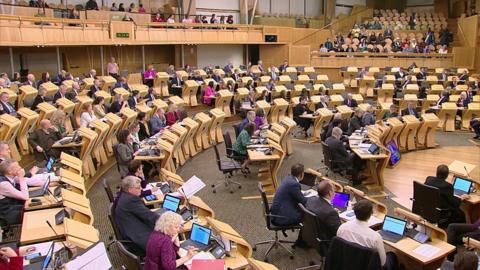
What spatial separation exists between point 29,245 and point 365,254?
11.9ft

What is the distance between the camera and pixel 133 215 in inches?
220

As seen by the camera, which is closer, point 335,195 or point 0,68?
point 335,195

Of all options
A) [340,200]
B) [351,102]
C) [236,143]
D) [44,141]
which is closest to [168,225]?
[340,200]

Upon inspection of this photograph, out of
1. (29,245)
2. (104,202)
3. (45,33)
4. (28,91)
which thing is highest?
(45,33)

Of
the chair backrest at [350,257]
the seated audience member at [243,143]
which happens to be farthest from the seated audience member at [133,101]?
the chair backrest at [350,257]

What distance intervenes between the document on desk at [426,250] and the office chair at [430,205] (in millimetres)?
1858

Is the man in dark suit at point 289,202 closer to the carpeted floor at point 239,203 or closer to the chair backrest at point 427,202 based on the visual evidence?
the carpeted floor at point 239,203

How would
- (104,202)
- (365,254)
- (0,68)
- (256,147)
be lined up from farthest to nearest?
(0,68)
(256,147)
(104,202)
(365,254)

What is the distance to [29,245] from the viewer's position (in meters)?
5.20

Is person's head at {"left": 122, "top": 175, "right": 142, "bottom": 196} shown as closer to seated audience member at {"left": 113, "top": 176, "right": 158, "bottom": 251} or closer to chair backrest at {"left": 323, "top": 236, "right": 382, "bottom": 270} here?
seated audience member at {"left": 113, "top": 176, "right": 158, "bottom": 251}

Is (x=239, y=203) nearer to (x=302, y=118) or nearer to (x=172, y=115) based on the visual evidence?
(x=172, y=115)

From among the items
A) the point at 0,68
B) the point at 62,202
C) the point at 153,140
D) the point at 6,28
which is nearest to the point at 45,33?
the point at 6,28

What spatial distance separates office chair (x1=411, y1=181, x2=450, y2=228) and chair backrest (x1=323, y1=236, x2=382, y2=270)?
9.10 feet

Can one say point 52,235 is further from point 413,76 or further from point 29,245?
point 413,76
